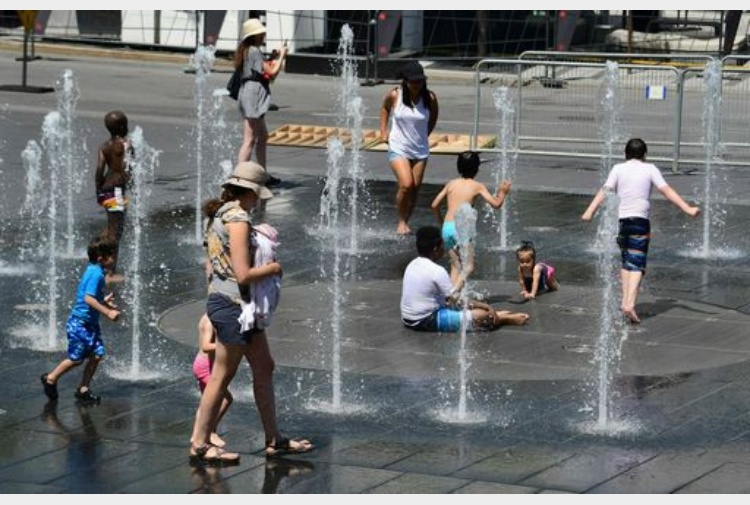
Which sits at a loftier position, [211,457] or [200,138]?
[200,138]

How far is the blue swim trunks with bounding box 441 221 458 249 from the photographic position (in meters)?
13.4

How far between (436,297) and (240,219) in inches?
143

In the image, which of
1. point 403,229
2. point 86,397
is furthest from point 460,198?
point 86,397

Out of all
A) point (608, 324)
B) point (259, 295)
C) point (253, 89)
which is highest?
point (253, 89)

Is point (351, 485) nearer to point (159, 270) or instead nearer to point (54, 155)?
point (159, 270)

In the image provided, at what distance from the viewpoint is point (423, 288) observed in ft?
40.7

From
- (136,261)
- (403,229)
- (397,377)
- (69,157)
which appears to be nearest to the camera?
(397,377)

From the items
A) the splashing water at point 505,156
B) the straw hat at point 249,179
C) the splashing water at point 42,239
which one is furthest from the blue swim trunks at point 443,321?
the splashing water at point 505,156

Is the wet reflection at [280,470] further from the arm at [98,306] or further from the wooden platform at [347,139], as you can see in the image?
the wooden platform at [347,139]

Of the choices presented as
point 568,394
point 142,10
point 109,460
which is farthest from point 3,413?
point 142,10

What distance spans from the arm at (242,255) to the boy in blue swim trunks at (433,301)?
3274mm

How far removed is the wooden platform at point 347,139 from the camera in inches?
902

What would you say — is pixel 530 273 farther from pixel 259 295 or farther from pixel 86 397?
pixel 259 295

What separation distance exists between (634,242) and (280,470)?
4632mm
